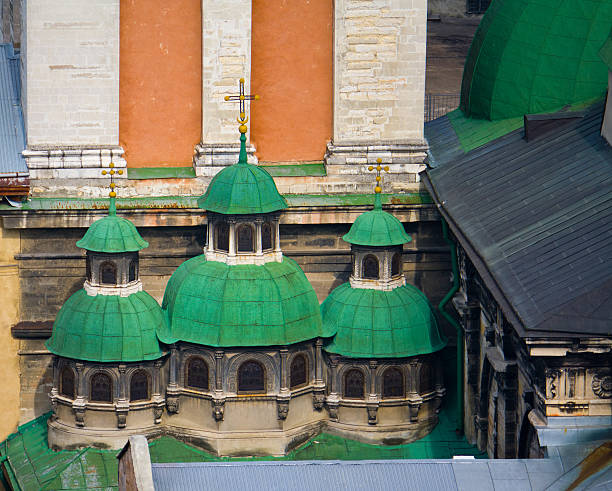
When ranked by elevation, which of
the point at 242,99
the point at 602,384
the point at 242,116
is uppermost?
the point at 242,99

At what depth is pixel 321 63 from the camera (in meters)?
54.2

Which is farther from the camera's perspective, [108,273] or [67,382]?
[67,382]

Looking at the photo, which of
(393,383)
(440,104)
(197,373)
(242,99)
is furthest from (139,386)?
(440,104)

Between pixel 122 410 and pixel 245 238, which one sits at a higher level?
pixel 245 238

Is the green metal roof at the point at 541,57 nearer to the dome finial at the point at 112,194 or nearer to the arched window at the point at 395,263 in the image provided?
the arched window at the point at 395,263

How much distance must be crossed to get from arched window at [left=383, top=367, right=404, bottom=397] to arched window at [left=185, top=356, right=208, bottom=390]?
4.25 metres

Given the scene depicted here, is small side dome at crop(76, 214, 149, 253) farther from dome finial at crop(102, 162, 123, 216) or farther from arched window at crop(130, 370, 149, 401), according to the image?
arched window at crop(130, 370, 149, 401)

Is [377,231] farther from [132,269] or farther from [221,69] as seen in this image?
[221,69]

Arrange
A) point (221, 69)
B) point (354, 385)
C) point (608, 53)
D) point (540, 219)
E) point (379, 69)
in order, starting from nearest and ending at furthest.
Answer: point (540, 219)
point (608, 53)
point (354, 385)
point (221, 69)
point (379, 69)

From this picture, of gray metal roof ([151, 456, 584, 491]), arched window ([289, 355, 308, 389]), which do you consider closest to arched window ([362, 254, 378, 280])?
arched window ([289, 355, 308, 389])

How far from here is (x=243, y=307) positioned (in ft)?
163

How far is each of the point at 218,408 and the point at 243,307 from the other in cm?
240

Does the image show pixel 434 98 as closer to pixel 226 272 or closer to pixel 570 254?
pixel 226 272

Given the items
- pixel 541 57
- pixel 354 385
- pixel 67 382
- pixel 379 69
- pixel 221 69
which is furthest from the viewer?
pixel 541 57
